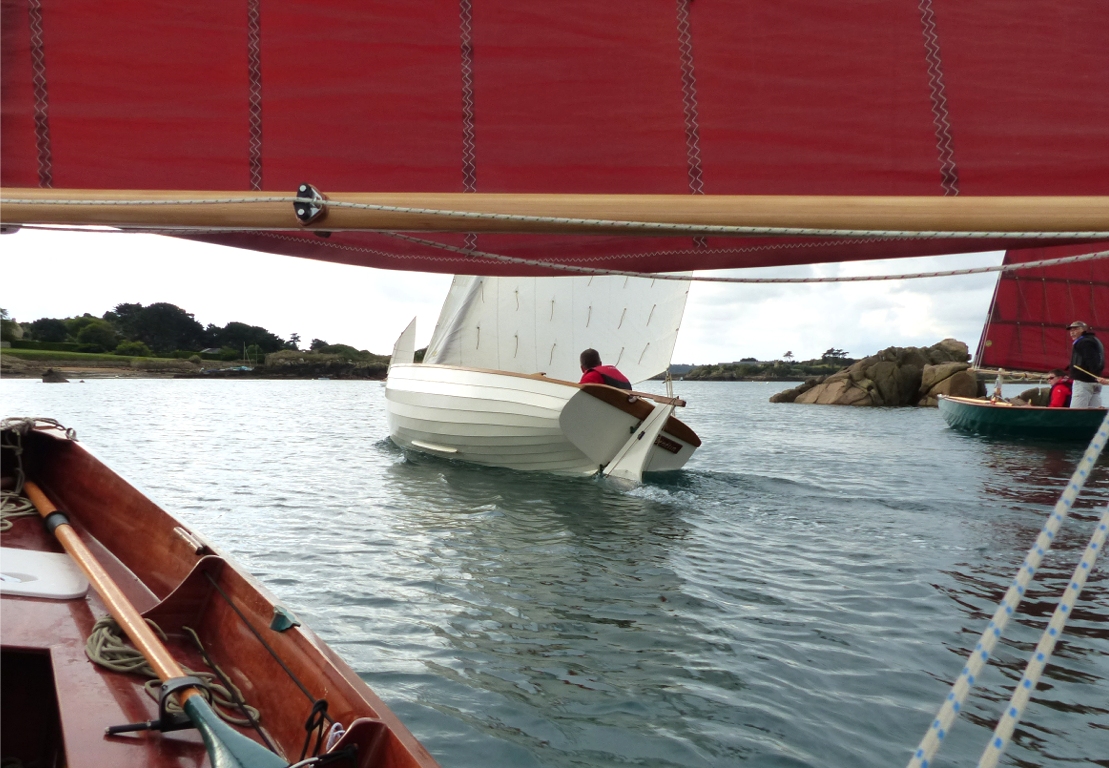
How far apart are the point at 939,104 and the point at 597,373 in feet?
30.5

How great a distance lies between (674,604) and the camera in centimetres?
599

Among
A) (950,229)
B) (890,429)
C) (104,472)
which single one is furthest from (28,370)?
(950,229)

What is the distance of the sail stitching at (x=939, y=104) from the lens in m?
2.20

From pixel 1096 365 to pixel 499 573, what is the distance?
17.5 m

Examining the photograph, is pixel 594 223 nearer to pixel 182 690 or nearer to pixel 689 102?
pixel 689 102

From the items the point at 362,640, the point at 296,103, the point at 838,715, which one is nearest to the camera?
the point at 296,103

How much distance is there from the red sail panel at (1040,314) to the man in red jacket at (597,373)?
17.7 metres

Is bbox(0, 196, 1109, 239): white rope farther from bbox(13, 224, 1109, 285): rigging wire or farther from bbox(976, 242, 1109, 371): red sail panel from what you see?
bbox(976, 242, 1109, 371): red sail panel

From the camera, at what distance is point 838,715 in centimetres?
412

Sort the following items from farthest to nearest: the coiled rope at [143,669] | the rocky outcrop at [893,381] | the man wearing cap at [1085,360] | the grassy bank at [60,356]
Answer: the grassy bank at [60,356]
the rocky outcrop at [893,381]
the man wearing cap at [1085,360]
the coiled rope at [143,669]

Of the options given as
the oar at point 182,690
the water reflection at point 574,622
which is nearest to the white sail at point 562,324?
the water reflection at point 574,622

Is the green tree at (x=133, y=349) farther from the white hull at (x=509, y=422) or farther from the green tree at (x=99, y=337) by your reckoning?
the white hull at (x=509, y=422)

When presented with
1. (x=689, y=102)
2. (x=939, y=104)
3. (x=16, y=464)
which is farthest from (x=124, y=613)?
(x=16, y=464)

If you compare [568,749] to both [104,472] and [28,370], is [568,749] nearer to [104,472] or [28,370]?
[104,472]
